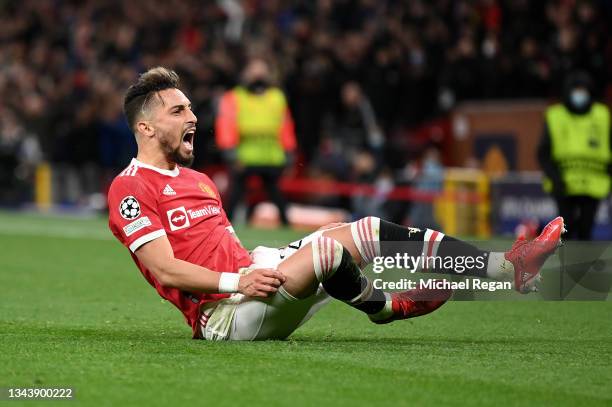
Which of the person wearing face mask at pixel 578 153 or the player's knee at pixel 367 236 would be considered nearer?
the player's knee at pixel 367 236

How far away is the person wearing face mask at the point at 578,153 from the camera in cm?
1298

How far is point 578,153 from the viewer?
1298 cm

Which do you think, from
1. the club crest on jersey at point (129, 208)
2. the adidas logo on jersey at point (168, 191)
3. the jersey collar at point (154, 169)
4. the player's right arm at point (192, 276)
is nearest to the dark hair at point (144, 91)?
the jersey collar at point (154, 169)

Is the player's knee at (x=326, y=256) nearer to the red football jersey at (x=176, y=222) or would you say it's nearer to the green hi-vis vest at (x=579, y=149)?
the red football jersey at (x=176, y=222)

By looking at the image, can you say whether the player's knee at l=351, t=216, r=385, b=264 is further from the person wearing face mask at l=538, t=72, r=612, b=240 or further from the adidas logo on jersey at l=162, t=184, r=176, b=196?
the person wearing face mask at l=538, t=72, r=612, b=240

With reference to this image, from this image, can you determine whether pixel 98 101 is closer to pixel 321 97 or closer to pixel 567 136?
pixel 321 97

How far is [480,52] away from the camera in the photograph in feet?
64.7

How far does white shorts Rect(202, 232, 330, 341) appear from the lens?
23.0 ft

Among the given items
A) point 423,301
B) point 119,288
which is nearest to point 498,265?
point 423,301

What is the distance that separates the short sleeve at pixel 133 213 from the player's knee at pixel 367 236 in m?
1.10

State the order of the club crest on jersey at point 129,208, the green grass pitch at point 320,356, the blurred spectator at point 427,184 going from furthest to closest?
the blurred spectator at point 427,184, the club crest on jersey at point 129,208, the green grass pitch at point 320,356

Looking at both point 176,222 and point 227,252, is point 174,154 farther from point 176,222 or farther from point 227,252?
point 227,252

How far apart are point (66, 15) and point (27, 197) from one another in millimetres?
5773

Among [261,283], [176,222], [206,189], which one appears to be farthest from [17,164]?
Answer: [261,283]
